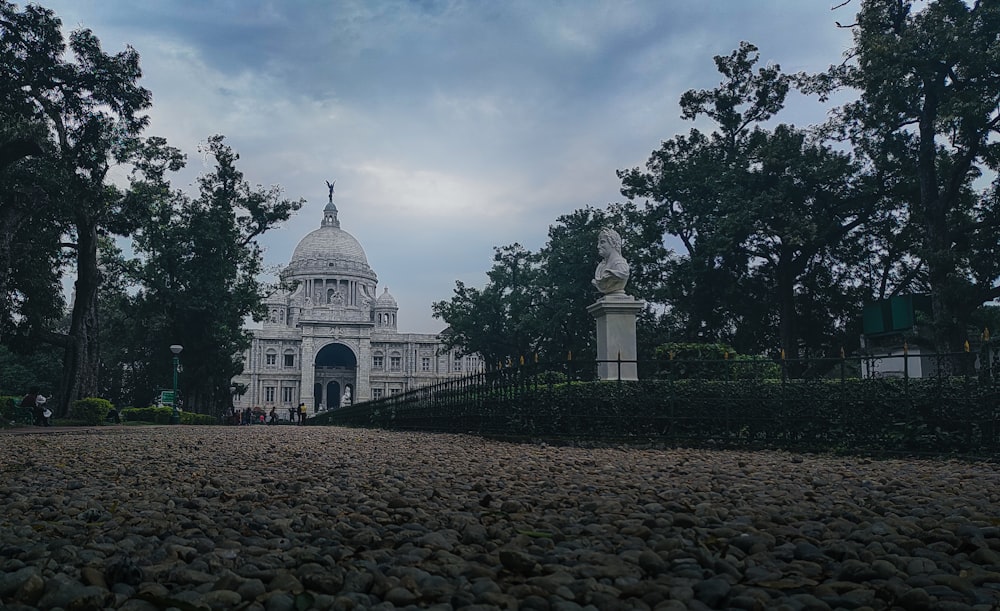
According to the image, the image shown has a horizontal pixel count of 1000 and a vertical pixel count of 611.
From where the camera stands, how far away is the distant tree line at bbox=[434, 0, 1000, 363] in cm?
2011

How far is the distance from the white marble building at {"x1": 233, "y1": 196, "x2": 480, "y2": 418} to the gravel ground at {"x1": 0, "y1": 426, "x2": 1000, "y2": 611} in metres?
68.9

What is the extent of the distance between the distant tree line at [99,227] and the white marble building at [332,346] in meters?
38.5

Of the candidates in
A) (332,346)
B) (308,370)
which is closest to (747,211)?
(308,370)

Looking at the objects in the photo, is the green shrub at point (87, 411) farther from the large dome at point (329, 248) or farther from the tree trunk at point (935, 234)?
the large dome at point (329, 248)

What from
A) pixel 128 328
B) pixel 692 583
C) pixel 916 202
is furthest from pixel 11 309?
pixel 916 202

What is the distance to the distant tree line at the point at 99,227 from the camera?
17047 mm

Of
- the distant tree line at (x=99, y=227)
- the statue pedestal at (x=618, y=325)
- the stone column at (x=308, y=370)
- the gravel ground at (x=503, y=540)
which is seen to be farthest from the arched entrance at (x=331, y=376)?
the gravel ground at (x=503, y=540)

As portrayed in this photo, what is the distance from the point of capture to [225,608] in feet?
8.22

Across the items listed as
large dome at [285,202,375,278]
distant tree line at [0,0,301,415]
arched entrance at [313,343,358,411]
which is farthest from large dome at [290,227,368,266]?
distant tree line at [0,0,301,415]

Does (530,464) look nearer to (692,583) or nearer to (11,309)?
(692,583)

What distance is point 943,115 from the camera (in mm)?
19312

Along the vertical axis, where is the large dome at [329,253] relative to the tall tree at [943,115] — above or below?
above

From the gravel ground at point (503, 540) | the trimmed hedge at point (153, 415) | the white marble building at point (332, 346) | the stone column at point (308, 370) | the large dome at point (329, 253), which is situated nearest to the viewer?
the gravel ground at point (503, 540)

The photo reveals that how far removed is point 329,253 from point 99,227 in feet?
221
